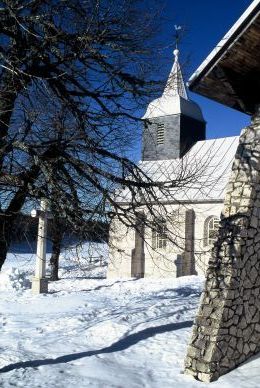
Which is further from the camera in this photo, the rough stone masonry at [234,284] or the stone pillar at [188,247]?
the stone pillar at [188,247]

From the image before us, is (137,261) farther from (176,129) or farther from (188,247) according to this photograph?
(176,129)

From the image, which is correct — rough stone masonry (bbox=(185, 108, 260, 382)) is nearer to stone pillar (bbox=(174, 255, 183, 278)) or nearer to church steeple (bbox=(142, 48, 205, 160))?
stone pillar (bbox=(174, 255, 183, 278))

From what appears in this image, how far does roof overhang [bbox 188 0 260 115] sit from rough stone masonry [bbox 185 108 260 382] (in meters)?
0.38

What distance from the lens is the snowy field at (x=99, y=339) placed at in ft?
20.9

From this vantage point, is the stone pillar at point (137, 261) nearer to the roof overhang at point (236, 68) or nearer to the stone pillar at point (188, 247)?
the stone pillar at point (188, 247)

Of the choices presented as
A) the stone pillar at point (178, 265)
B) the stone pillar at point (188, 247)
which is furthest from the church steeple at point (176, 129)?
the stone pillar at point (178, 265)

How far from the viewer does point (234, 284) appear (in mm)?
6379

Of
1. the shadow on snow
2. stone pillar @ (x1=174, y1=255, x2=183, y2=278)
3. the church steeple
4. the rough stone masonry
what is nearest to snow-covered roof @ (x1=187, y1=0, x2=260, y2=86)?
the rough stone masonry

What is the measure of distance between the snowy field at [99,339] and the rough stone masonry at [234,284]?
11.2 inches

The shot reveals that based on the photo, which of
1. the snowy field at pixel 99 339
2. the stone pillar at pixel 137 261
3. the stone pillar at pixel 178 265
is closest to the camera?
the snowy field at pixel 99 339

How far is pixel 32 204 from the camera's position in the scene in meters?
6.93

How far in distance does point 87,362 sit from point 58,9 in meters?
5.45

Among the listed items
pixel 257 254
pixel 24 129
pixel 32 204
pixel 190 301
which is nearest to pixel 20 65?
pixel 24 129

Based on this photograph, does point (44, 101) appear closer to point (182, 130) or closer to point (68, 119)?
point (68, 119)
